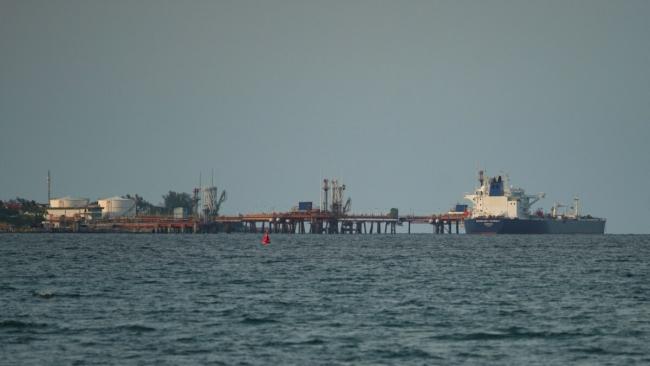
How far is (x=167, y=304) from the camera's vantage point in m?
53.5

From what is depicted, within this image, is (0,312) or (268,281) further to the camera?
(268,281)

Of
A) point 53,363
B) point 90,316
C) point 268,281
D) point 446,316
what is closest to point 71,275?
point 268,281

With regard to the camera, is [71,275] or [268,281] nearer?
[268,281]

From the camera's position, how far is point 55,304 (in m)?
53.5

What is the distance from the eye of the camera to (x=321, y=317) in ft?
160

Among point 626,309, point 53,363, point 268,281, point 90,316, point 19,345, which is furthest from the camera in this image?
point 268,281

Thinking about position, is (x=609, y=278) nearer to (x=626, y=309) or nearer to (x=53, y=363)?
(x=626, y=309)

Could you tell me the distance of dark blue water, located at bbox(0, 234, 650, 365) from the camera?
38438 mm

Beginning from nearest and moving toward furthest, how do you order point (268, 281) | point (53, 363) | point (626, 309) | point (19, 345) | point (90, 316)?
point (53, 363), point (19, 345), point (90, 316), point (626, 309), point (268, 281)

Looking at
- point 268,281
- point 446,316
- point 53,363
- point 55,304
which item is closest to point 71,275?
point 268,281

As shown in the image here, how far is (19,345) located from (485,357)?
54.2ft

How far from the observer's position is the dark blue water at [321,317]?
126 feet

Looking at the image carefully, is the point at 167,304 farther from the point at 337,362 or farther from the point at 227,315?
the point at 337,362

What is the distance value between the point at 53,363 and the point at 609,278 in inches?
1893
